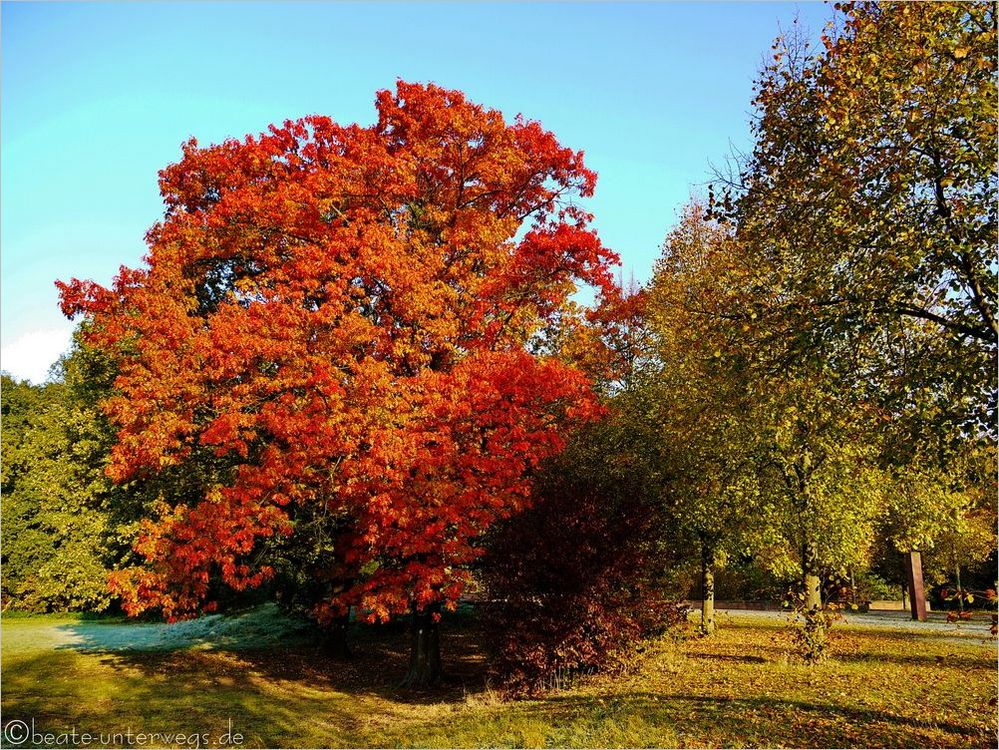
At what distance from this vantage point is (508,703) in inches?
606

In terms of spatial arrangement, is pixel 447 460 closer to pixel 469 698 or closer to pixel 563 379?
pixel 563 379

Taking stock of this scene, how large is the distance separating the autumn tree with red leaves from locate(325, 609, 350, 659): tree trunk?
3.70 m

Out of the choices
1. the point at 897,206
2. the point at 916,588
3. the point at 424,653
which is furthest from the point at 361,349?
the point at 916,588

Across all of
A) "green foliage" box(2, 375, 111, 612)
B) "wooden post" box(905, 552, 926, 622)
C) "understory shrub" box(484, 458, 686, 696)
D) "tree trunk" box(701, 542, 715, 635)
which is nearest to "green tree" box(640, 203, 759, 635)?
"tree trunk" box(701, 542, 715, 635)

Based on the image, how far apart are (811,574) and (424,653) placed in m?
11.5

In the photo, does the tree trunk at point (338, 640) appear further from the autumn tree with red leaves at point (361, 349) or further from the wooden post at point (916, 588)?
the wooden post at point (916, 588)

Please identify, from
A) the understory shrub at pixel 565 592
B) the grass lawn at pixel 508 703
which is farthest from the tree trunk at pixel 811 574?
the understory shrub at pixel 565 592

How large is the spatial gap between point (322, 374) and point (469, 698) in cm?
868

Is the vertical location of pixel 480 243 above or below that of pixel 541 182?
below

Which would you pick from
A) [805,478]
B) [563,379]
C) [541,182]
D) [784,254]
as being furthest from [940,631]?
[541,182]

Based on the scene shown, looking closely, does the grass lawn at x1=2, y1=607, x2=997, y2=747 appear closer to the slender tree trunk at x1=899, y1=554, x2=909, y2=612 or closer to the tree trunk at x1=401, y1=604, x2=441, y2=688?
the tree trunk at x1=401, y1=604, x2=441, y2=688

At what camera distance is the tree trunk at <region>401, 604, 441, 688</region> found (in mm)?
19781

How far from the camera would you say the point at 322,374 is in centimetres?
1564

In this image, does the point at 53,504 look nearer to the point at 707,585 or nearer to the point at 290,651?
the point at 290,651
